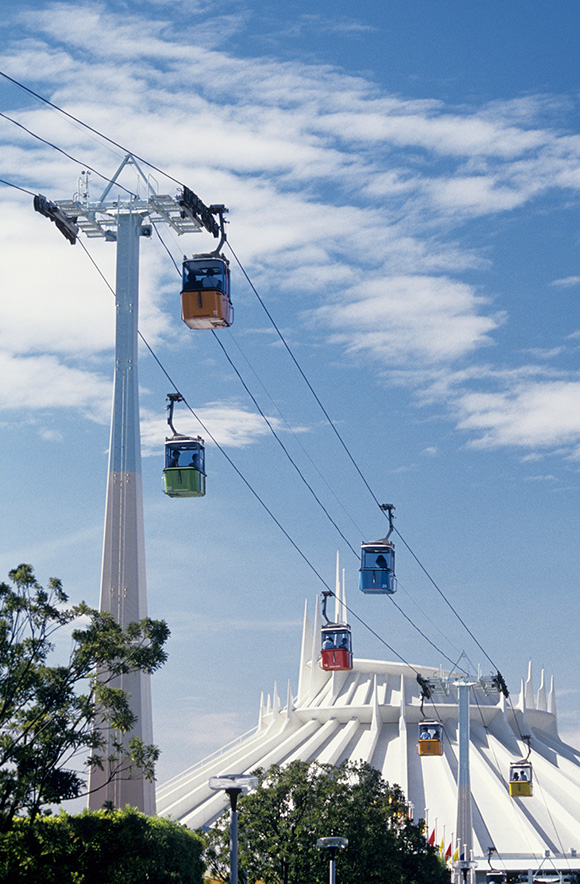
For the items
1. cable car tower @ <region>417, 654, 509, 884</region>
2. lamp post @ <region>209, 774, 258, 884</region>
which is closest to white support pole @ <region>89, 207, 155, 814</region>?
lamp post @ <region>209, 774, 258, 884</region>

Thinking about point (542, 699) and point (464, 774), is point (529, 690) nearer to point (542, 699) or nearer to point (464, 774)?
point (542, 699)

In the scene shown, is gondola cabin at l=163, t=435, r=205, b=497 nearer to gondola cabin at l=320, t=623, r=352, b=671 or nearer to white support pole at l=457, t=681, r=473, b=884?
gondola cabin at l=320, t=623, r=352, b=671

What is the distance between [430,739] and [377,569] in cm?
1722

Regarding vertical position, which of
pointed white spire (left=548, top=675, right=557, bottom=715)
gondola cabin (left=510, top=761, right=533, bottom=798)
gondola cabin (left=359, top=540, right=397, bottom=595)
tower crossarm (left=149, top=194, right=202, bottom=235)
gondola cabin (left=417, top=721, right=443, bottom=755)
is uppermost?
tower crossarm (left=149, top=194, right=202, bottom=235)

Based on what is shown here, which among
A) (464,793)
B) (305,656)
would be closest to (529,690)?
(305,656)

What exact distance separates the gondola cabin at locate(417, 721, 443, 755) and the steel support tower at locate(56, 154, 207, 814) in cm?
1904

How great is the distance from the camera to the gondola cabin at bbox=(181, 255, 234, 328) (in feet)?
78.3

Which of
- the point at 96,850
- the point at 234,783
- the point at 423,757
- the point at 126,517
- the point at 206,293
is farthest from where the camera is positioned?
the point at 423,757

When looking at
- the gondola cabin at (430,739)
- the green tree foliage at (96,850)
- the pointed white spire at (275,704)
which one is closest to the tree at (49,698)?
the green tree foliage at (96,850)

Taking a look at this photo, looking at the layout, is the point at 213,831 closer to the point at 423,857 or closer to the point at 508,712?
the point at 423,857

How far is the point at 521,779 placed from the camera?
48875 mm

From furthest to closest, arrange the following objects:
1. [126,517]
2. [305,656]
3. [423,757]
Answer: [305,656]
[423,757]
[126,517]

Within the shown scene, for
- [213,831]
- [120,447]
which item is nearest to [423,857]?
[213,831]

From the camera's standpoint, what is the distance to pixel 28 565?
2556 centimetres
